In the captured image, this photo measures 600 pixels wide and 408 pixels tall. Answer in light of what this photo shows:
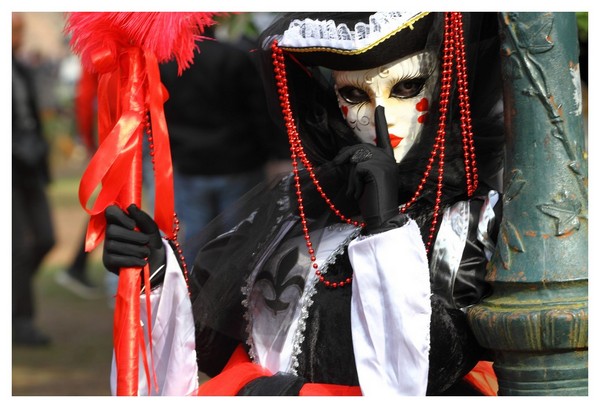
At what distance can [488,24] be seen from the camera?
2.73 meters

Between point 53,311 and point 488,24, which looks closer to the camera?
point 488,24

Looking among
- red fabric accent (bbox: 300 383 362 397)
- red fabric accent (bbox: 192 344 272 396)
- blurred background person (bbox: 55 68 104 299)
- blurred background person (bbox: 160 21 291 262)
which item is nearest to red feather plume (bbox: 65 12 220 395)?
red fabric accent (bbox: 192 344 272 396)

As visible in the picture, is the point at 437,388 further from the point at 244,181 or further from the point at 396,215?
the point at 244,181

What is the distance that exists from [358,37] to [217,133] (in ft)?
13.8

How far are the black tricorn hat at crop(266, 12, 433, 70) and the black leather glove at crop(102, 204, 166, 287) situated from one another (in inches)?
22.8

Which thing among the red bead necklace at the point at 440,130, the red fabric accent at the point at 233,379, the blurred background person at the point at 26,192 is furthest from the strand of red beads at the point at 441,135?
the blurred background person at the point at 26,192

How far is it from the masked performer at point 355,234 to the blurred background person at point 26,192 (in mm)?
4122

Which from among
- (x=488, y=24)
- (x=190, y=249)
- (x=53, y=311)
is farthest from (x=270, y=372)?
(x=53, y=311)

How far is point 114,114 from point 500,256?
3.51ft

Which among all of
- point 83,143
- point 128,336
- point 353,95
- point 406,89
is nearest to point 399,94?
point 406,89

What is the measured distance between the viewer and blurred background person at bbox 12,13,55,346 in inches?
272

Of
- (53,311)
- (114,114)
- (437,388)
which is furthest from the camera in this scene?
(53,311)

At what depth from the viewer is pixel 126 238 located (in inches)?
111

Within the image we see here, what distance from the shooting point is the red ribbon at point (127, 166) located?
280 centimetres
